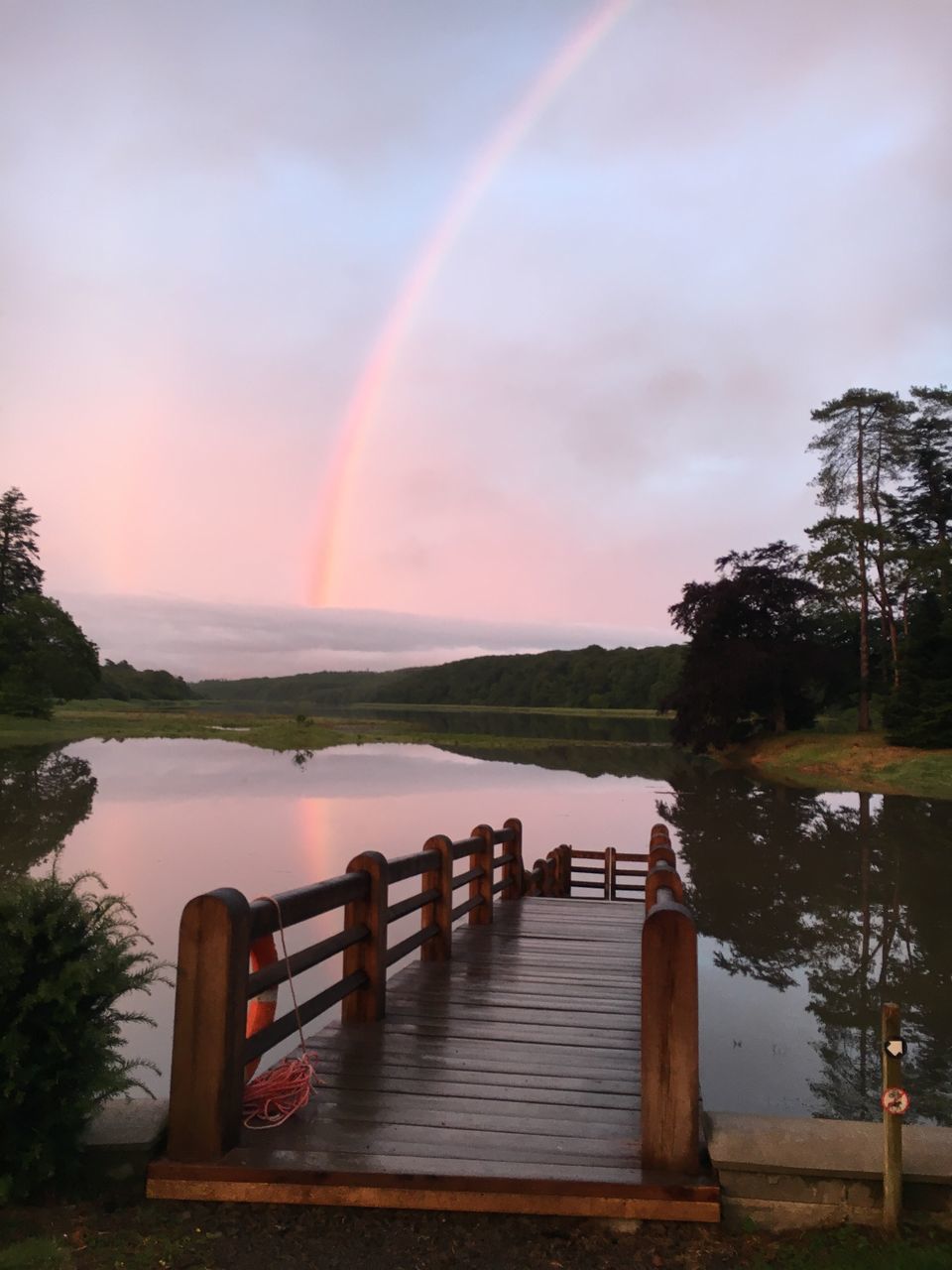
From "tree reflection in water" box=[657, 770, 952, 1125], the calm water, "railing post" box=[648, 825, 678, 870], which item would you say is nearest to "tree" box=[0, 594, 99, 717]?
the calm water

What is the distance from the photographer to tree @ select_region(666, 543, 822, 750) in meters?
39.8

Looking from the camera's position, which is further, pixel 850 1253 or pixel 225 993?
pixel 225 993

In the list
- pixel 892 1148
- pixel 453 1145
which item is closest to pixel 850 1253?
pixel 892 1148

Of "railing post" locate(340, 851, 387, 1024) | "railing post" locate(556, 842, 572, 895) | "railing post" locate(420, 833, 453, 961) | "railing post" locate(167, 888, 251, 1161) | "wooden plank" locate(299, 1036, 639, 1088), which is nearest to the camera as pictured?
"railing post" locate(167, 888, 251, 1161)

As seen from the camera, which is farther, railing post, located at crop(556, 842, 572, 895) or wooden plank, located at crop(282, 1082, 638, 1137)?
railing post, located at crop(556, 842, 572, 895)

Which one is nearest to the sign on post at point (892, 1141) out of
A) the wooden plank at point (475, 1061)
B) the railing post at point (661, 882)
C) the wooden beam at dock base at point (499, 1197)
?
the wooden beam at dock base at point (499, 1197)

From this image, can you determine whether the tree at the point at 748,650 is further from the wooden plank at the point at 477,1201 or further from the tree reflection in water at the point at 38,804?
the wooden plank at the point at 477,1201

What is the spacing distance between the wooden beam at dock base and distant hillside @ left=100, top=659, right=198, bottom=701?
117397mm

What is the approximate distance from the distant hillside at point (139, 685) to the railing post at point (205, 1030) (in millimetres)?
117122

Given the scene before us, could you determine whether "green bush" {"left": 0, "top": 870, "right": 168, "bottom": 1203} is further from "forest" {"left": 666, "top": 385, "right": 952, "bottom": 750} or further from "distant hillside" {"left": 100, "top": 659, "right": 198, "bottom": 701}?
"distant hillside" {"left": 100, "top": 659, "right": 198, "bottom": 701}

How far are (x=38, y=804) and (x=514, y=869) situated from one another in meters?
14.7

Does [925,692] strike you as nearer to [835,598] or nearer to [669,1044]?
[835,598]

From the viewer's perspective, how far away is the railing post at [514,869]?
10.5m

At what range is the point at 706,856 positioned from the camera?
1734 centimetres
